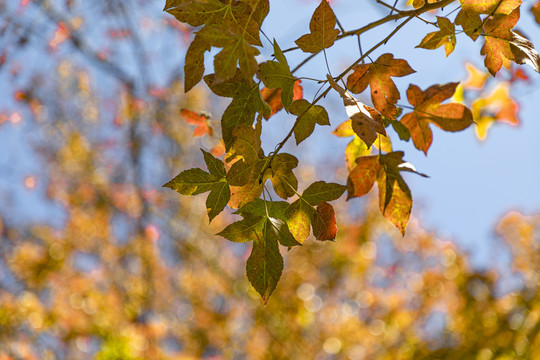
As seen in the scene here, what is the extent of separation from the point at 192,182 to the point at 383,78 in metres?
0.40

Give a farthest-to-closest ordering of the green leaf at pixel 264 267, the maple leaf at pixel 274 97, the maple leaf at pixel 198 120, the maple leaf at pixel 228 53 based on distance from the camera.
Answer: the maple leaf at pixel 198 120 < the maple leaf at pixel 274 97 < the green leaf at pixel 264 267 < the maple leaf at pixel 228 53

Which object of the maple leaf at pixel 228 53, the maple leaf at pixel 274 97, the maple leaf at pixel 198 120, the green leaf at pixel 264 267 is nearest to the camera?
the maple leaf at pixel 228 53

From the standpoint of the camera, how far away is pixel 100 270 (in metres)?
6.22

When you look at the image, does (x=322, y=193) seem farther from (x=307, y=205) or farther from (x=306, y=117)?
(x=306, y=117)

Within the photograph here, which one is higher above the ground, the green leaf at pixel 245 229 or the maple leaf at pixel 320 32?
the maple leaf at pixel 320 32

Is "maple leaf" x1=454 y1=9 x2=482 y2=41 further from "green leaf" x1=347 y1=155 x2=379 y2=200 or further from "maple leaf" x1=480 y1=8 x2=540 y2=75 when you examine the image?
"green leaf" x1=347 y1=155 x2=379 y2=200

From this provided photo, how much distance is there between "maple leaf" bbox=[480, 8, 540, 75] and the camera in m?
0.74

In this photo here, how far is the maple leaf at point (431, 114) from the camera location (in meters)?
0.75

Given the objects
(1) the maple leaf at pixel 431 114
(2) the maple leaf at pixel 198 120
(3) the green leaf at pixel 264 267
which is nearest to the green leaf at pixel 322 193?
(3) the green leaf at pixel 264 267

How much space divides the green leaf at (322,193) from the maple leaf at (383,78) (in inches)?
6.6

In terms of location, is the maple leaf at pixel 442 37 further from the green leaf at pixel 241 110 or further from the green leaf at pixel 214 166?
the green leaf at pixel 214 166

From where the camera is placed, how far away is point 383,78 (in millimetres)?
769

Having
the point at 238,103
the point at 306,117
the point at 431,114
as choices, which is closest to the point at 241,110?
the point at 238,103

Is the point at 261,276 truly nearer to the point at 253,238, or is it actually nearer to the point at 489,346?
the point at 253,238
